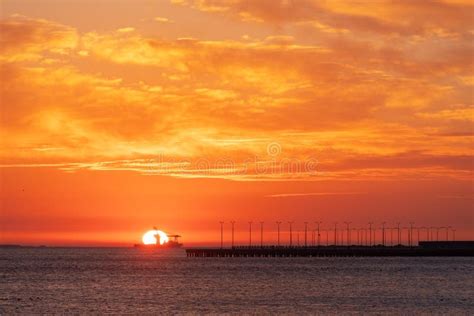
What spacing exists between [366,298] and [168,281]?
45.9 meters

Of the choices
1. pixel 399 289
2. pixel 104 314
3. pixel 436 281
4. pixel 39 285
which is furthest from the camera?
pixel 436 281

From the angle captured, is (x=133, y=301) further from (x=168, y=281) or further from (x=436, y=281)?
(x=436, y=281)

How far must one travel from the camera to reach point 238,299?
98.8m

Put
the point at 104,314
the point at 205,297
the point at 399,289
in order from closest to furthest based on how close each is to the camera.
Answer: the point at 104,314
the point at 205,297
the point at 399,289

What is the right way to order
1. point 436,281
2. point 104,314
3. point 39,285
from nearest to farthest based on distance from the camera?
point 104,314 → point 39,285 → point 436,281

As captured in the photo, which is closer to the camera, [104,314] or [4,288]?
[104,314]

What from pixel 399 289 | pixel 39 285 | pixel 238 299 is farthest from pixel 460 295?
pixel 39 285

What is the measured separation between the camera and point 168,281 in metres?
138

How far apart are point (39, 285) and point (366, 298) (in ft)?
181

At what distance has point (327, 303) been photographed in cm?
9375

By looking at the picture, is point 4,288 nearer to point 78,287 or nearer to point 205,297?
point 78,287

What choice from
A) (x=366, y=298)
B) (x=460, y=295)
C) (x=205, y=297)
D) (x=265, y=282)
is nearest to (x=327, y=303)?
(x=366, y=298)

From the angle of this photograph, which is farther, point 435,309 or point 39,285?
point 39,285

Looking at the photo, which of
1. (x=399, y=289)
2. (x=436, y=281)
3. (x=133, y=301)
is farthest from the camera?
(x=436, y=281)
